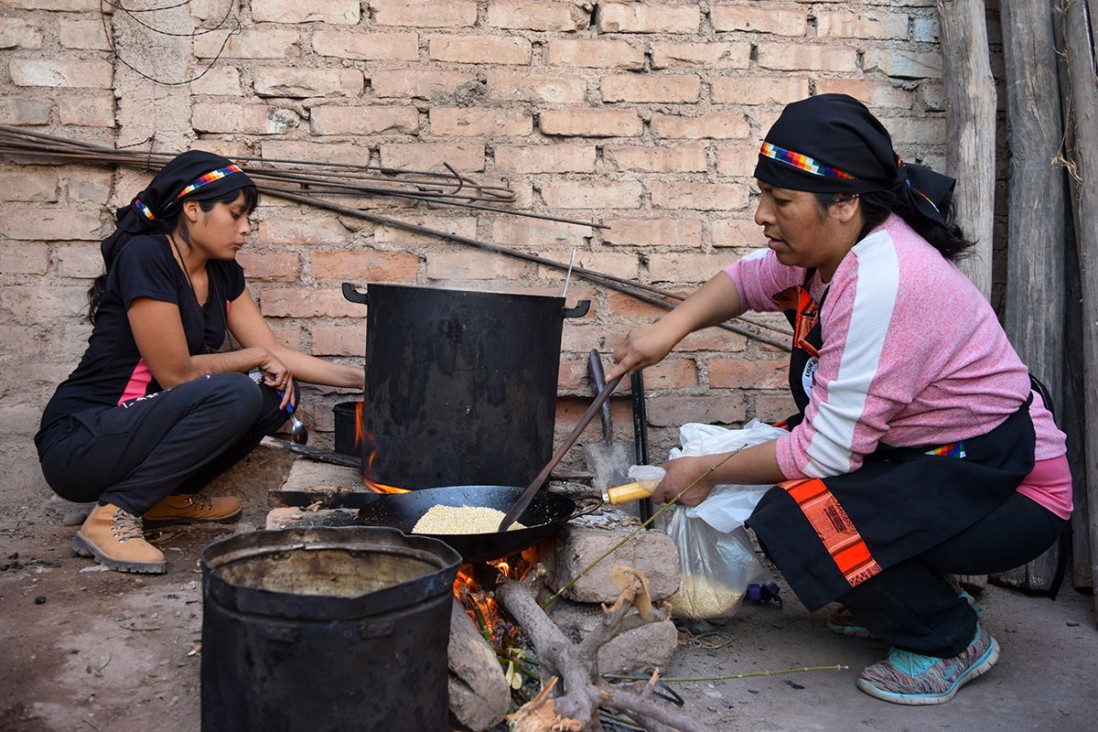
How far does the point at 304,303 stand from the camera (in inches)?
153

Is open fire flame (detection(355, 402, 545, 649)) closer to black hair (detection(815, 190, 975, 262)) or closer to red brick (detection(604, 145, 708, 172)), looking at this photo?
black hair (detection(815, 190, 975, 262))

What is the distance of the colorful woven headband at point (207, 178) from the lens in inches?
132

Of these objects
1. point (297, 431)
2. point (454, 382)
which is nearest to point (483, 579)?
point (454, 382)

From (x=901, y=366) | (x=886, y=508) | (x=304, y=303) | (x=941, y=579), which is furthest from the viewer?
(x=304, y=303)

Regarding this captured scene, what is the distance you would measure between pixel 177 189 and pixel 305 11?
36.0 inches

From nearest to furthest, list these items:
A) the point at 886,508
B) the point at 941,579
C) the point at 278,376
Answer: the point at 886,508 → the point at 941,579 → the point at 278,376

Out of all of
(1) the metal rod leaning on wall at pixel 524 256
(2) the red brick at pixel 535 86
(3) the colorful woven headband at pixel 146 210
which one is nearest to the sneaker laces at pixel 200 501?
(3) the colorful woven headband at pixel 146 210

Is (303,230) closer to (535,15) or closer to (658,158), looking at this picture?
(535,15)

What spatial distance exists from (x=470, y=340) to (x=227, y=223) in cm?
104

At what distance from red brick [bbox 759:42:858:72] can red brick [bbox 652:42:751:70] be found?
3.2 inches

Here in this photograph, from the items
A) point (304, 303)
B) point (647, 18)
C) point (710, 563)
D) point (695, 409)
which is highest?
point (647, 18)

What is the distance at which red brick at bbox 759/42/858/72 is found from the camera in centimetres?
404

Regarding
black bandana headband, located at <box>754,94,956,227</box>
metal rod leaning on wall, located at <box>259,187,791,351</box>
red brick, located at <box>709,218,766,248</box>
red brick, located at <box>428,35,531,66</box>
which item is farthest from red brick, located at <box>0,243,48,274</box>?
black bandana headband, located at <box>754,94,956,227</box>

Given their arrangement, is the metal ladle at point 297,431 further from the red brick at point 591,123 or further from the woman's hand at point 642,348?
the red brick at point 591,123
